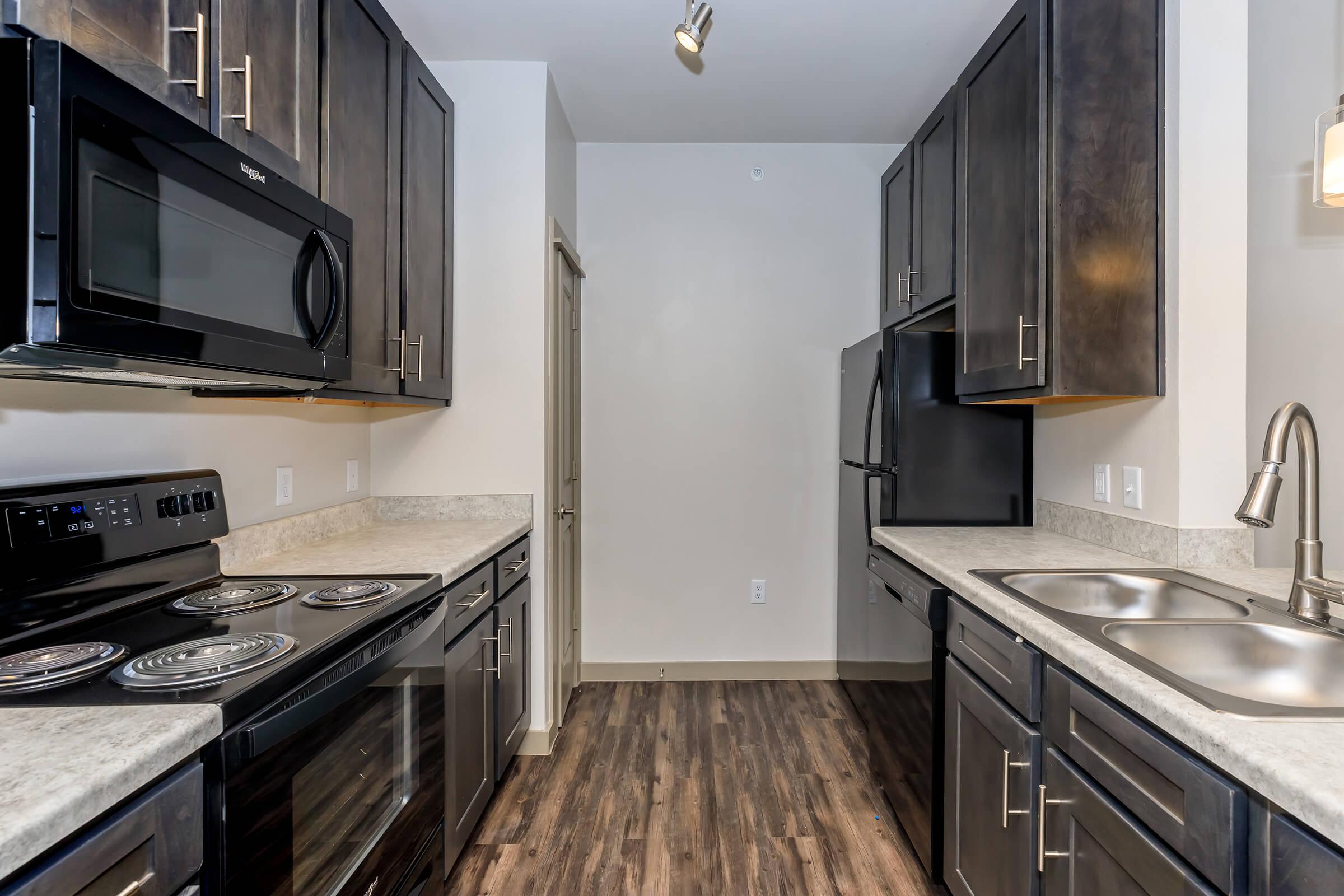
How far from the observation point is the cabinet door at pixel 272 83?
1.28 m

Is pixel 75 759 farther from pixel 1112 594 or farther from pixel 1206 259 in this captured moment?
pixel 1206 259

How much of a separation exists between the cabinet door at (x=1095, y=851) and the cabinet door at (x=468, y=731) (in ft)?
4.47

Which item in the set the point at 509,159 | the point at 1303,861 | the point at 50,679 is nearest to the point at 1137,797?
the point at 1303,861

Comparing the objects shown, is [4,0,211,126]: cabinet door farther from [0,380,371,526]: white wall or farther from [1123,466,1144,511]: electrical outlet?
[1123,466,1144,511]: electrical outlet

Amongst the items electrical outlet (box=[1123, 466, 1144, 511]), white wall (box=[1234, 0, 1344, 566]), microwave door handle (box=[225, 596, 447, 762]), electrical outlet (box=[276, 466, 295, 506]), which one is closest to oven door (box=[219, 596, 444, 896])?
microwave door handle (box=[225, 596, 447, 762])

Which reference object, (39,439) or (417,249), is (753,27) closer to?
(417,249)

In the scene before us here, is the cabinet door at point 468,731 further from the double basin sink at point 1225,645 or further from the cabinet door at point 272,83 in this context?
the double basin sink at point 1225,645

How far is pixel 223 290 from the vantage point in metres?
1.19

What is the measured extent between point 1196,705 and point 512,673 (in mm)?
1952

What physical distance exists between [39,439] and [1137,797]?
1.98 metres

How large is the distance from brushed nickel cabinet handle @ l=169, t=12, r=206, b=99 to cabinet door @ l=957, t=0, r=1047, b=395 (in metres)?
1.89

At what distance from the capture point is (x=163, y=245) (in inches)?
41.1

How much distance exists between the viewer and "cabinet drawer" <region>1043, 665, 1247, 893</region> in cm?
83

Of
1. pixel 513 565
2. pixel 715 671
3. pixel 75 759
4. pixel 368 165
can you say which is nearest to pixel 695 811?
pixel 513 565
